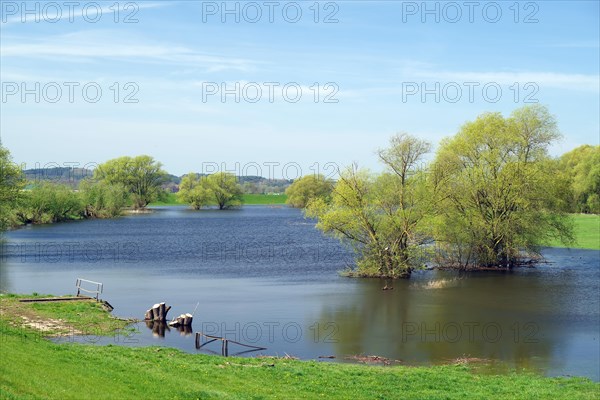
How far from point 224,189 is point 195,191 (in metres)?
8.92

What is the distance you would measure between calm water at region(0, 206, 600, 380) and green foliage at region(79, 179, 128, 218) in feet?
186

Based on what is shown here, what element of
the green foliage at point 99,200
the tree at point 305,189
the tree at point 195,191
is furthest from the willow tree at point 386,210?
the tree at point 195,191

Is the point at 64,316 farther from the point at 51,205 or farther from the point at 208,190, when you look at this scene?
the point at 208,190

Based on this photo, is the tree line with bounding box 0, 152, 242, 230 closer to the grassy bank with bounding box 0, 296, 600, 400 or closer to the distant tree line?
the distant tree line

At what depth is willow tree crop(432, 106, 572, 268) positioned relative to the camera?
2421 inches

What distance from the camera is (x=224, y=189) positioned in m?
187

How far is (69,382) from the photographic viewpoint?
1800 centimetres

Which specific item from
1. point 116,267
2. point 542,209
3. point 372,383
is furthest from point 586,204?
point 372,383

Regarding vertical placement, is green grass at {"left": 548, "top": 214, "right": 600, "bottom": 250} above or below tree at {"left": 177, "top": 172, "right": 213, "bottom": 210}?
below

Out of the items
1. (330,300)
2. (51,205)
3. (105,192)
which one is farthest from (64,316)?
(105,192)

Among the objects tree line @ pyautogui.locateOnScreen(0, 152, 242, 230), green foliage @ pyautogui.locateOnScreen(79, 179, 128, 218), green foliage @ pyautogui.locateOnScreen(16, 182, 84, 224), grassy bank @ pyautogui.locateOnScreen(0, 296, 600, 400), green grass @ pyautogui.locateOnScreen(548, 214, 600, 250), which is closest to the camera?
grassy bank @ pyautogui.locateOnScreen(0, 296, 600, 400)

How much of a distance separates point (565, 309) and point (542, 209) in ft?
73.4

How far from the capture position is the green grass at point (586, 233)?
77938 millimetres

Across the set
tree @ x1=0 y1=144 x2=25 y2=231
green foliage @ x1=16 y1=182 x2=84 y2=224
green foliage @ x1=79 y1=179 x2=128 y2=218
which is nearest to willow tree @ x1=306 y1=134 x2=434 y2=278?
tree @ x1=0 y1=144 x2=25 y2=231
